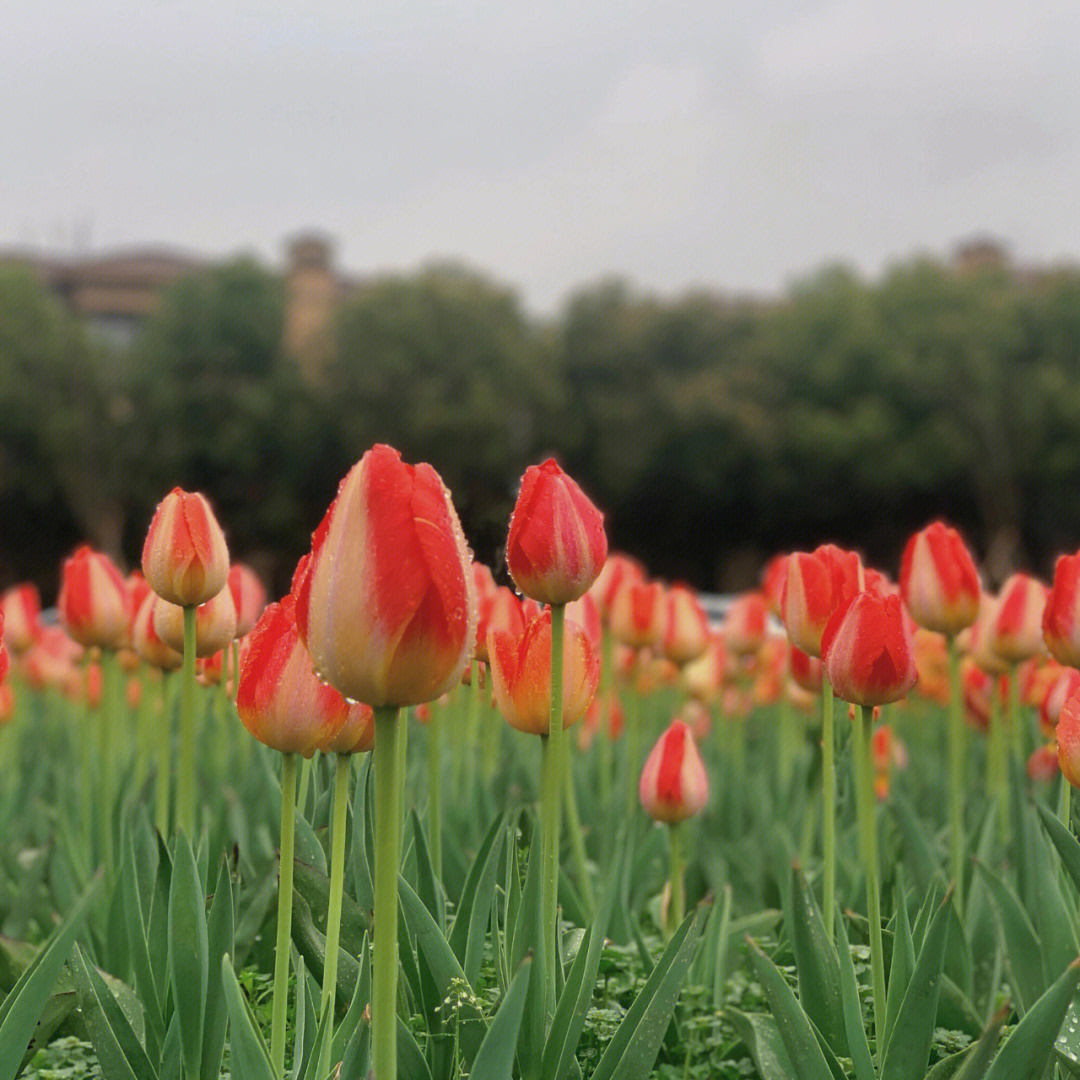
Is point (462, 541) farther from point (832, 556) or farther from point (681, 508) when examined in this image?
point (681, 508)

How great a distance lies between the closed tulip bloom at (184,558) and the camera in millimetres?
1751

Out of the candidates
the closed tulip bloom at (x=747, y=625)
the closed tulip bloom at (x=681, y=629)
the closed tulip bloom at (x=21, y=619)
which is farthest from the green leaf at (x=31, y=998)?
the closed tulip bloom at (x=747, y=625)

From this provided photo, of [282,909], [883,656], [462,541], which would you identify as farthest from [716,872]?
[462,541]

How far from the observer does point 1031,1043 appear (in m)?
1.30

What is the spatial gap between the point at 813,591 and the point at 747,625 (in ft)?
8.98

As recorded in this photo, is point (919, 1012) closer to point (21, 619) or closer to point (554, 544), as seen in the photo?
point (554, 544)

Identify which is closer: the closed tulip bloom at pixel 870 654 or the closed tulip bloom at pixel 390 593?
the closed tulip bloom at pixel 390 593

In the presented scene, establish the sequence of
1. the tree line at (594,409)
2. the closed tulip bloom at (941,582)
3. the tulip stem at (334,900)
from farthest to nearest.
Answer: the tree line at (594,409), the closed tulip bloom at (941,582), the tulip stem at (334,900)

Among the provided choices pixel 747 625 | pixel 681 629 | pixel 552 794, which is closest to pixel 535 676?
pixel 552 794

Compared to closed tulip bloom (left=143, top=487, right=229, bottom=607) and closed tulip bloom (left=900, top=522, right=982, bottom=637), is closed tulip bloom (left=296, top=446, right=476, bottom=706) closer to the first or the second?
closed tulip bloom (left=143, top=487, right=229, bottom=607)

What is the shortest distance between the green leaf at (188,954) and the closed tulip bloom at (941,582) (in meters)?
1.31

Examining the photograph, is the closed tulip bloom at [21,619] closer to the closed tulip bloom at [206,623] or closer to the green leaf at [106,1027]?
the closed tulip bloom at [206,623]

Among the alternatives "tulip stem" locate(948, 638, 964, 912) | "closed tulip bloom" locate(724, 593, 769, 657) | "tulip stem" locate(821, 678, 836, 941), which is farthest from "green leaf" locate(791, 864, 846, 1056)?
"closed tulip bloom" locate(724, 593, 769, 657)

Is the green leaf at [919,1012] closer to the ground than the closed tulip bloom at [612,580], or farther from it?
closer to the ground
